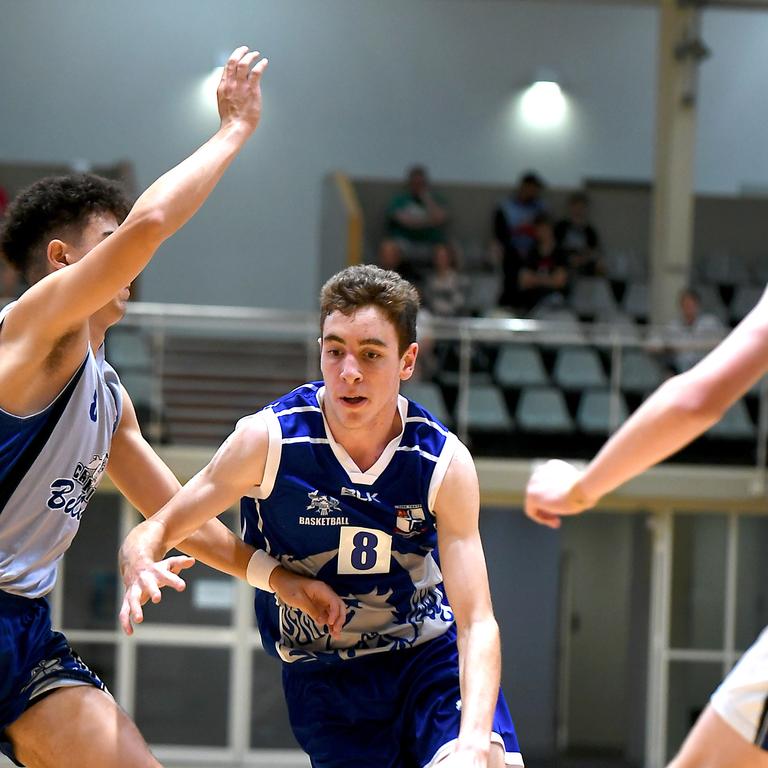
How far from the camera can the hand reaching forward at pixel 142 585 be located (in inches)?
114

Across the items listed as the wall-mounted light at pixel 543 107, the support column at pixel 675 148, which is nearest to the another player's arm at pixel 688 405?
the support column at pixel 675 148

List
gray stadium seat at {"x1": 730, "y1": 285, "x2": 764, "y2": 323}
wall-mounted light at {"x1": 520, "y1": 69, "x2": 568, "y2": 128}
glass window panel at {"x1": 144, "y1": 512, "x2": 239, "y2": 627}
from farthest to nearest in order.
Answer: wall-mounted light at {"x1": 520, "y1": 69, "x2": 568, "y2": 128}, gray stadium seat at {"x1": 730, "y1": 285, "x2": 764, "y2": 323}, glass window panel at {"x1": 144, "y1": 512, "x2": 239, "y2": 627}

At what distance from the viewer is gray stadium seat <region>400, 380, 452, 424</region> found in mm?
11180

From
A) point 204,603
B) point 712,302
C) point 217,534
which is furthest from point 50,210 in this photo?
point 712,302

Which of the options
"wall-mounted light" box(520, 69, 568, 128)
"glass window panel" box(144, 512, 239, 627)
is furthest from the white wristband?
"wall-mounted light" box(520, 69, 568, 128)

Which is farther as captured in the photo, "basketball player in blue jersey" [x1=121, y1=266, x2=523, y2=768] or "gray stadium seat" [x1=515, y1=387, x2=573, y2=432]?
"gray stadium seat" [x1=515, y1=387, x2=573, y2=432]

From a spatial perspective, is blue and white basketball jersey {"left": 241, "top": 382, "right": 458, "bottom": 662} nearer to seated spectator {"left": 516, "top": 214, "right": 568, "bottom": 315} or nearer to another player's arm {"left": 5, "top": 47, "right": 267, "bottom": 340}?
another player's arm {"left": 5, "top": 47, "right": 267, "bottom": 340}

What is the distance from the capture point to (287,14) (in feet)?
53.9

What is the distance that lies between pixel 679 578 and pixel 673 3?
569 cm

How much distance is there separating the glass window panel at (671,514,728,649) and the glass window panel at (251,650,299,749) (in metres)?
3.98

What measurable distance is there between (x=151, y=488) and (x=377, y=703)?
0.86 meters

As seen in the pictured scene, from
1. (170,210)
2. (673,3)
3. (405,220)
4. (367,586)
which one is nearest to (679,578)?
(405,220)

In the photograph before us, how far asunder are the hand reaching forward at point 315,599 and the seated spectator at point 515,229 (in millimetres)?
9590

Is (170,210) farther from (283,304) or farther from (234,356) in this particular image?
(283,304)
